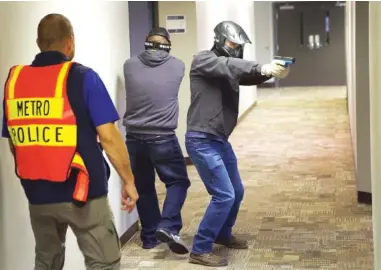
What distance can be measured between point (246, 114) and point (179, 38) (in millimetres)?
4626

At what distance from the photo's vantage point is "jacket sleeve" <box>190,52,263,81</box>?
354cm

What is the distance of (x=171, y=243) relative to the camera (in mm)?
4105

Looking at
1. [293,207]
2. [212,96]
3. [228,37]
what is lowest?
[293,207]

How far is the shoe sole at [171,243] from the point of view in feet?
13.4

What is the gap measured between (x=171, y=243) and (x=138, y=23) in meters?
3.07

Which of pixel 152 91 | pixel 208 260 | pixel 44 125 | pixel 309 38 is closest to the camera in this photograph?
pixel 44 125

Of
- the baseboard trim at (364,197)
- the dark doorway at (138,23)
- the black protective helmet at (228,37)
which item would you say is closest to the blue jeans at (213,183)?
the black protective helmet at (228,37)

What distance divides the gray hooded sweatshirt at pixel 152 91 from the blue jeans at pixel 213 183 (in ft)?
0.93

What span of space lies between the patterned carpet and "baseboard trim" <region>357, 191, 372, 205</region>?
2.6 inches

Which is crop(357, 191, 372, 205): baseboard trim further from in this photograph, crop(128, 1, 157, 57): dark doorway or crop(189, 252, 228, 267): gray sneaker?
crop(128, 1, 157, 57): dark doorway

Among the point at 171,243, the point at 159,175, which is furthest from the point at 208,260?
the point at 159,175

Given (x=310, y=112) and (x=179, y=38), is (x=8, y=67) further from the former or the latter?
(x=310, y=112)

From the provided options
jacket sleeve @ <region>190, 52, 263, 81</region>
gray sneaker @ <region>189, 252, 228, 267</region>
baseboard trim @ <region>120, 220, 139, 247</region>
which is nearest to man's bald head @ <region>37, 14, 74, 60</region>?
jacket sleeve @ <region>190, 52, 263, 81</region>

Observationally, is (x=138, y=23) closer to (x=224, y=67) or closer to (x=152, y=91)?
(x=152, y=91)
